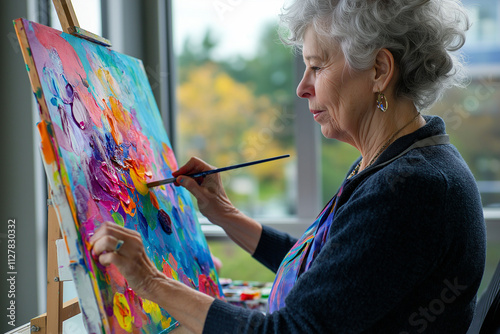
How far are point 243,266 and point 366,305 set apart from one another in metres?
1.88

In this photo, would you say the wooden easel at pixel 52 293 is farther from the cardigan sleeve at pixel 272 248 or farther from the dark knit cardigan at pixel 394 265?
the cardigan sleeve at pixel 272 248

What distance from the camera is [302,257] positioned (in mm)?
1110

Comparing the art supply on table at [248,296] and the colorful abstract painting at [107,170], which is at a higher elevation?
the colorful abstract painting at [107,170]

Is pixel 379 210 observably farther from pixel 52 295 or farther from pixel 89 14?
pixel 89 14

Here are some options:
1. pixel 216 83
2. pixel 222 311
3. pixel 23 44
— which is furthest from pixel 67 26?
pixel 216 83

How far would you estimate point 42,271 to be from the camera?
1.70 meters

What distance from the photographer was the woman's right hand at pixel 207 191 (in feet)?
4.60

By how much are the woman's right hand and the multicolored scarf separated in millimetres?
332

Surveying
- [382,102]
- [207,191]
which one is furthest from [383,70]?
[207,191]

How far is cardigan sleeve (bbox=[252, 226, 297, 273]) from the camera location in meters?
1.48

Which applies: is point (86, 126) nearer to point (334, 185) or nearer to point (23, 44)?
point (23, 44)

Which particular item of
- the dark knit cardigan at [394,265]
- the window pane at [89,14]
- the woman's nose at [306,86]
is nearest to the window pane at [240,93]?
the window pane at [89,14]

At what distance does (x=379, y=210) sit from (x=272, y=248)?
64 cm

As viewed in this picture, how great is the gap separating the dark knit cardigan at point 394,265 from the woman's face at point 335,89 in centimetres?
18
